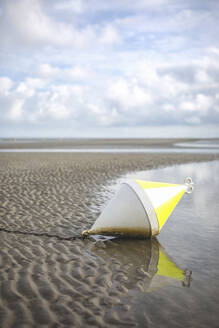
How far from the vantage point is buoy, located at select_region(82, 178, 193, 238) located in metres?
6.48

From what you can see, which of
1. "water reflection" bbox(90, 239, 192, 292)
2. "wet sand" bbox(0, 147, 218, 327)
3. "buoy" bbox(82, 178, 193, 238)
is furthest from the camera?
"buoy" bbox(82, 178, 193, 238)

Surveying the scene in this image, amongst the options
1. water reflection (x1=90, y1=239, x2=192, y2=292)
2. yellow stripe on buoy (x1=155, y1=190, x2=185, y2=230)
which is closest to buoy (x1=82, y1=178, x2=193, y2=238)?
yellow stripe on buoy (x1=155, y1=190, x2=185, y2=230)

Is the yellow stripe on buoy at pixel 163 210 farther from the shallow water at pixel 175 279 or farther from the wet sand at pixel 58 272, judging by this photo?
the wet sand at pixel 58 272

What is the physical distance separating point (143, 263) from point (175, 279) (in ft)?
2.57

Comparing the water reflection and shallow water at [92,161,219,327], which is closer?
shallow water at [92,161,219,327]

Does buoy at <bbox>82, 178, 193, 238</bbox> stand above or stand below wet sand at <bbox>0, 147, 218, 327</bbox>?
above

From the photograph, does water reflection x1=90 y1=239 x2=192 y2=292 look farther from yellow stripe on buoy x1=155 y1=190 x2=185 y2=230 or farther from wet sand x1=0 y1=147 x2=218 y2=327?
yellow stripe on buoy x1=155 y1=190 x2=185 y2=230

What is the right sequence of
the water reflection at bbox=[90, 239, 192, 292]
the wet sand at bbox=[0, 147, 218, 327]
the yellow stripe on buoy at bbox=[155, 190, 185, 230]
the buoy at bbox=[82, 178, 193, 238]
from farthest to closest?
the yellow stripe on buoy at bbox=[155, 190, 185, 230] < the buoy at bbox=[82, 178, 193, 238] < the water reflection at bbox=[90, 239, 192, 292] < the wet sand at bbox=[0, 147, 218, 327]

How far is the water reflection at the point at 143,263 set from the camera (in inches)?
196

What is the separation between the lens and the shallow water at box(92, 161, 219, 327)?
13.3ft

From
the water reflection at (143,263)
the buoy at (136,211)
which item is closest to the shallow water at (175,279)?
the water reflection at (143,263)

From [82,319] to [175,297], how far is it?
154 centimetres

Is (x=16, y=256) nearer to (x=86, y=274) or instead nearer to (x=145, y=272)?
(x=86, y=274)

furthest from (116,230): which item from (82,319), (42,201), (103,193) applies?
(103,193)
